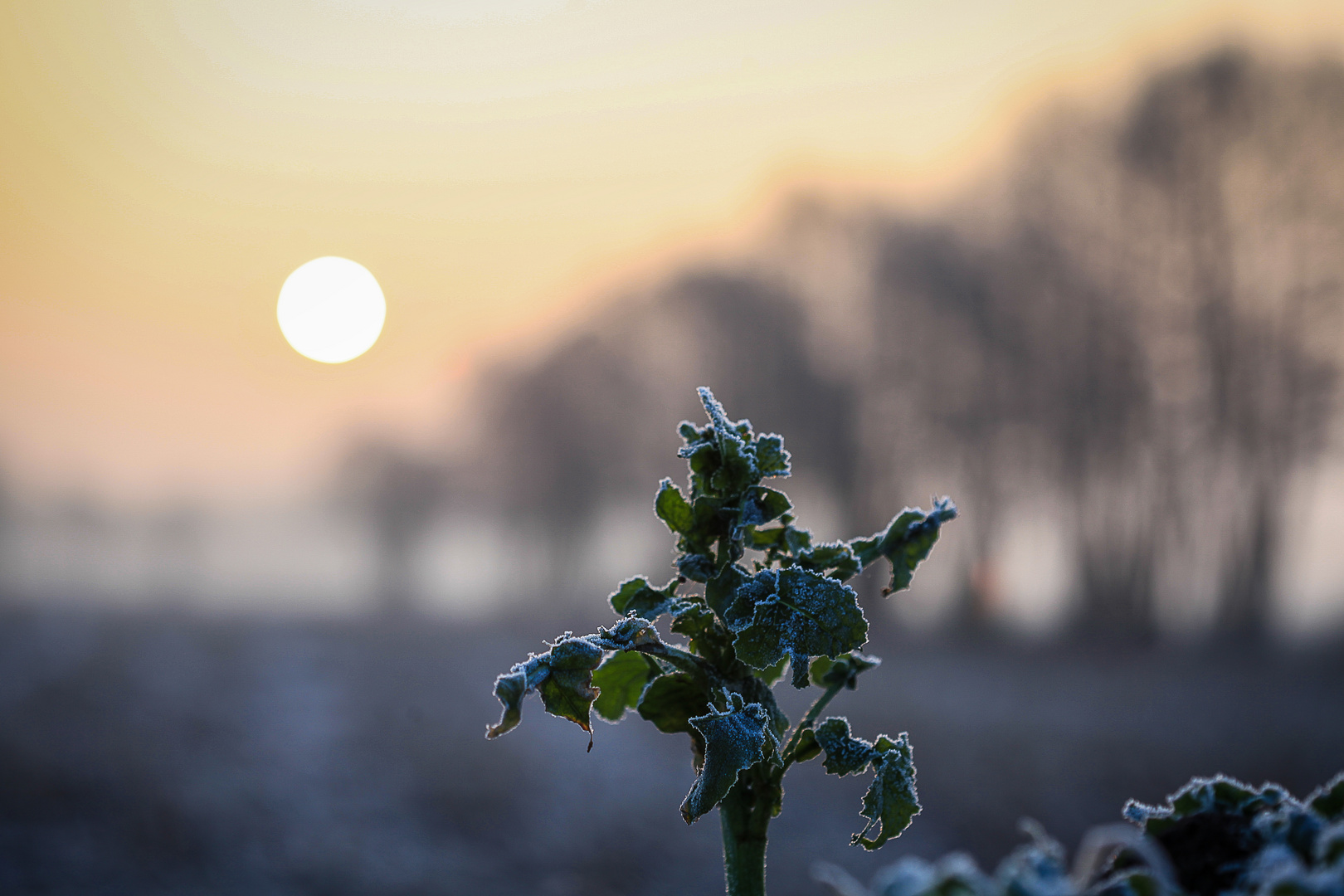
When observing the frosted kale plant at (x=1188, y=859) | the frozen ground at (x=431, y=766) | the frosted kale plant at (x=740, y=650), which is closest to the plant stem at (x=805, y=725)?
the frosted kale plant at (x=740, y=650)

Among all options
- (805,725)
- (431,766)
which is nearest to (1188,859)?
(805,725)

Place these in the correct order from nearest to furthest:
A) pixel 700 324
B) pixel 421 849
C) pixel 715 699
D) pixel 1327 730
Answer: pixel 715 699, pixel 421 849, pixel 1327 730, pixel 700 324

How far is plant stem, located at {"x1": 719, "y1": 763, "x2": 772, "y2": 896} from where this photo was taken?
1.14 meters

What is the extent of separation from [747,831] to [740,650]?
0.26 meters

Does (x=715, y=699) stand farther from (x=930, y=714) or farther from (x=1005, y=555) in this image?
(x=1005, y=555)

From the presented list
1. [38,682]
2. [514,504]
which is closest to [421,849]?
[38,682]

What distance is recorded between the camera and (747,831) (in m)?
1.15

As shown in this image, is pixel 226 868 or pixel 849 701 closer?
pixel 226 868

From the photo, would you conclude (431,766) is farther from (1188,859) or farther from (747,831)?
(1188,859)

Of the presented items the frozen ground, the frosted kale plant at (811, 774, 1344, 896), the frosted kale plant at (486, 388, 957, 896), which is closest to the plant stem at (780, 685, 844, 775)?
the frosted kale plant at (486, 388, 957, 896)

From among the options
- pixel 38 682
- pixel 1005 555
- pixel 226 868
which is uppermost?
pixel 1005 555

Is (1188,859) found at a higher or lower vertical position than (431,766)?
lower

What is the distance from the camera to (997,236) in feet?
60.4

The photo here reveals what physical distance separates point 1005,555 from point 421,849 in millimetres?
15041
